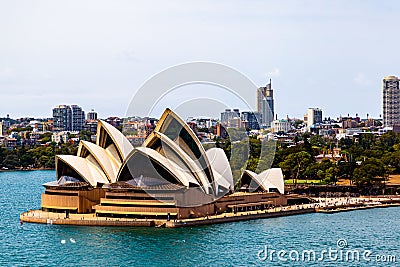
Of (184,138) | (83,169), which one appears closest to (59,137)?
(83,169)

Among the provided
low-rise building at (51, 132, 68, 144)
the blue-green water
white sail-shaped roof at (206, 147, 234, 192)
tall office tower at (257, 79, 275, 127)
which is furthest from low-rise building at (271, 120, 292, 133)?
the blue-green water

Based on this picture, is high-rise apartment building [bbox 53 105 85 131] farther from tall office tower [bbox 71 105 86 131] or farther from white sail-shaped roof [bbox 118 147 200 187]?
white sail-shaped roof [bbox 118 147 200 187]

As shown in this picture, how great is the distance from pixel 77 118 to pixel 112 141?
125511 millimetres

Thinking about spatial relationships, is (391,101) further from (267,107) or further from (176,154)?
(176,154)

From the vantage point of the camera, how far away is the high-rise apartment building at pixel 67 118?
167875mm

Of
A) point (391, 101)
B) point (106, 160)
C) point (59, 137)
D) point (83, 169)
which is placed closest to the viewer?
point (83, 169)

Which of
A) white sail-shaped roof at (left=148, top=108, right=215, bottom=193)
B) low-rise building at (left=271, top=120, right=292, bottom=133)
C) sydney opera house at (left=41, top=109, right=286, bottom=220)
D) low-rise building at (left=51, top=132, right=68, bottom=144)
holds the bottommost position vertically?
sydney opera house at (left=41, top=109, right=286, bottom=220)

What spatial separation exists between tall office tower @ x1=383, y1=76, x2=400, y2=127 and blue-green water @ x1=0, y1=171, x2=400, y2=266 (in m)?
111

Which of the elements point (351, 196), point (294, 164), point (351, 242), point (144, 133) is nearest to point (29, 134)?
point (144, 133)

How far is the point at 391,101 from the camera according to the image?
15650cm

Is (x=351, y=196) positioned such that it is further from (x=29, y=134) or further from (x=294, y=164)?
(x=29, y=134)

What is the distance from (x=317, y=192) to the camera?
59.8m

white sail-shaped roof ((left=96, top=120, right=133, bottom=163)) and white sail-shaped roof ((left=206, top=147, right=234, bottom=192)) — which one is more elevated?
white sail-shaped roof ((left=96, top=120, right=133, bottom=163))

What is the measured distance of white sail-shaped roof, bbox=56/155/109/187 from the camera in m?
46.3
